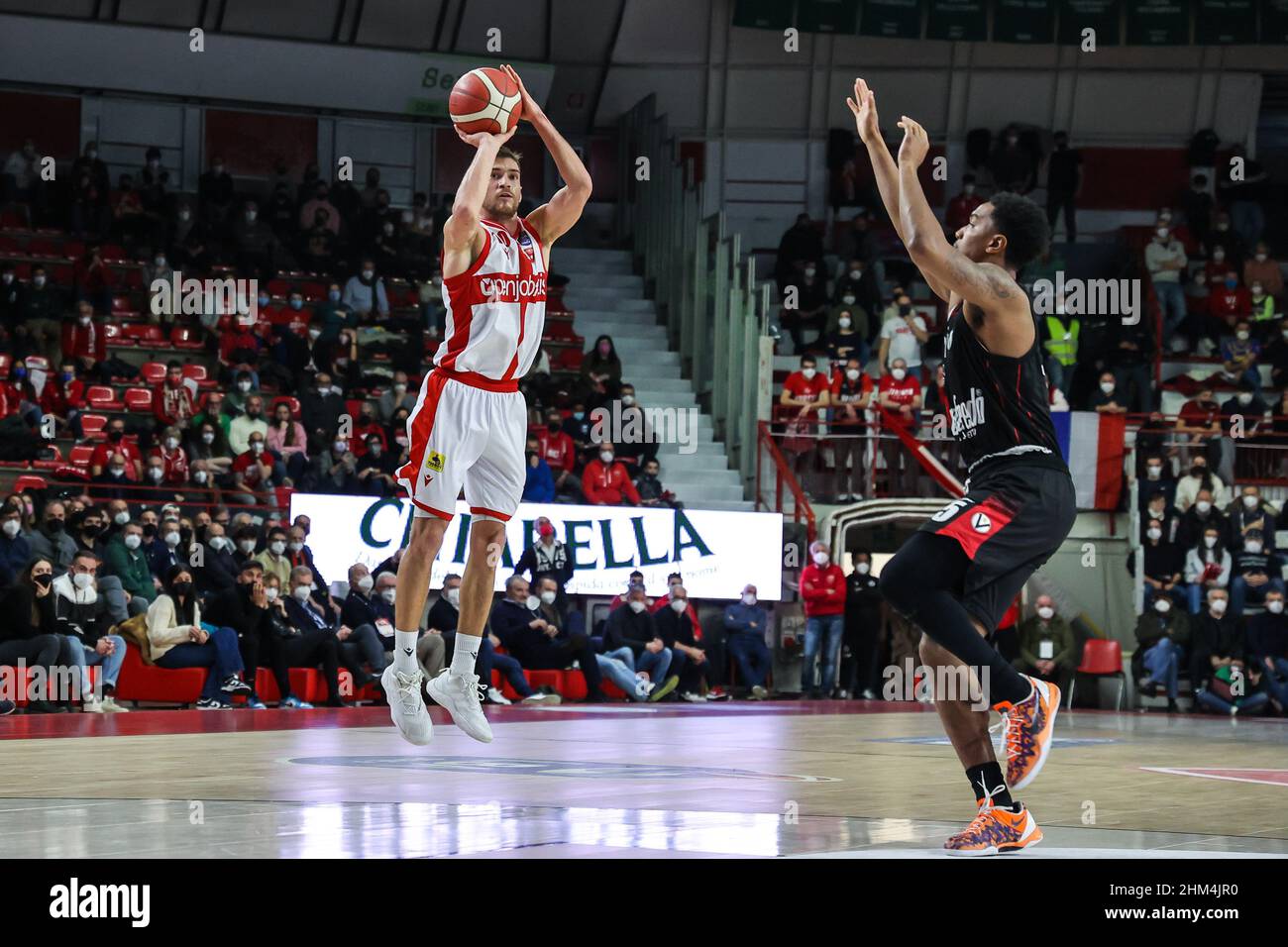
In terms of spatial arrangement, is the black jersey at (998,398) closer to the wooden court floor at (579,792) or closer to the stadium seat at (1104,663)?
the wooden court floor at (579,792)

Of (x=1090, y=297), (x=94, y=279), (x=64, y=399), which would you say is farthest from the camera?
(x=1090, y=297)

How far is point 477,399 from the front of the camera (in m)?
7.14

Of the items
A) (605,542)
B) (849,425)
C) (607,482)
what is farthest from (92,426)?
(849,425)

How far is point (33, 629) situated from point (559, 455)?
24.0ft

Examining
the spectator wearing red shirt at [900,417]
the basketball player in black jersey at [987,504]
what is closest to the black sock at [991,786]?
the basketball player in black jersey at [987,504]

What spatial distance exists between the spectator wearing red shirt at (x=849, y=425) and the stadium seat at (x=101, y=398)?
853cm

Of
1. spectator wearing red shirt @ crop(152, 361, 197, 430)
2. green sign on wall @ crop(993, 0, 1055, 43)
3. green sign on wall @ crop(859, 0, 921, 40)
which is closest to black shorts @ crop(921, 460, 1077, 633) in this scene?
spectator wearing red shirt @ crop(152, 361, 197, 430)

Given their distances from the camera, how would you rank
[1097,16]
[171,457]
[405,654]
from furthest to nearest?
1. [1097,16]
2. [171,457]
3. [405,654]

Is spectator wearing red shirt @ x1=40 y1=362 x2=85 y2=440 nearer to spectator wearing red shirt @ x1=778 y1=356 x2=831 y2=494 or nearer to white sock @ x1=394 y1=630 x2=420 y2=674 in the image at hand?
spectator wearing red shirt @ x1=778 y1=356 x2=831 y2=494

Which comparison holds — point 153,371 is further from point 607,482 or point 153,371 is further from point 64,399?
point 607,482

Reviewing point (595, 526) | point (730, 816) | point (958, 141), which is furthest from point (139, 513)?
point (958, 141)

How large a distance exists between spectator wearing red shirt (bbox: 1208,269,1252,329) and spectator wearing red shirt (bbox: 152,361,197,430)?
50.9 feet

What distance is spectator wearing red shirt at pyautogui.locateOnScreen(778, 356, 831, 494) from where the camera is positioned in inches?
837
